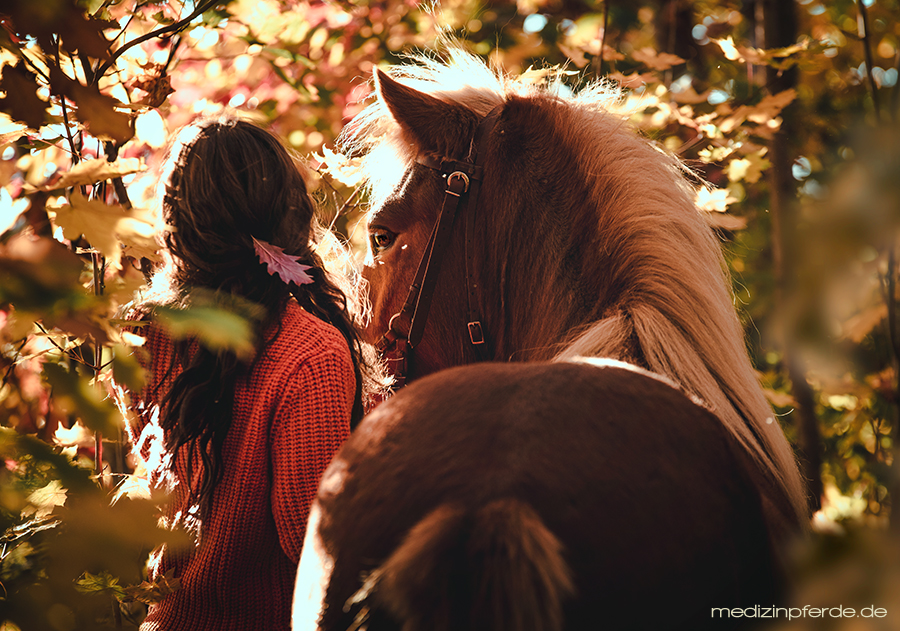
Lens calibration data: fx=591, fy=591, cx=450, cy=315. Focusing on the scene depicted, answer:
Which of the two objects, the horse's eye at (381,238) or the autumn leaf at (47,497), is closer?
the autumn leaf at (47,497)

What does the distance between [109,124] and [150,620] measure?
136 cm

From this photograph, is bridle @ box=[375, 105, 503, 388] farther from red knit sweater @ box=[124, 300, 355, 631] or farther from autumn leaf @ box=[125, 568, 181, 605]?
autumn leaf @ box=[125, 568, 181, 605]

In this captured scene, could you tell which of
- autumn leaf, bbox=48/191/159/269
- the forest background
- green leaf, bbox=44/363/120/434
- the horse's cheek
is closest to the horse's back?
the forest background

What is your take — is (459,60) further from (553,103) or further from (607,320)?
(607,320)

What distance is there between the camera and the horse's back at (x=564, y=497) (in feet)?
2.59

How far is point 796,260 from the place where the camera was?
47 centimetres

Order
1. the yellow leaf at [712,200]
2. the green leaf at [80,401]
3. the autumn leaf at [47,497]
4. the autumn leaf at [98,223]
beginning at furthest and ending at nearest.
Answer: the yellow leaf at [712,200] < the autumn leaf at [47,497] < the autumn leaf at [98,223] < the green leaf at [80,401]

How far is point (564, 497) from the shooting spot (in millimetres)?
841

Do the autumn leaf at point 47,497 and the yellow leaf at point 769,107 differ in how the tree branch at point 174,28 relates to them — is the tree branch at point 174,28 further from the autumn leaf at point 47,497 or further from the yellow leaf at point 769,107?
the yellow leaf at point 769,107

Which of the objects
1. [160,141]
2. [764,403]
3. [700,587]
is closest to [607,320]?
[764,403]

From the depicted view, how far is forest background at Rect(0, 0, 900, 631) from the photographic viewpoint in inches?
19.5

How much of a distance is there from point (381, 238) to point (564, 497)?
1.39 meters

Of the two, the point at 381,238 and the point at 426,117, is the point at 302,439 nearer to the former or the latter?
the point at 381,238

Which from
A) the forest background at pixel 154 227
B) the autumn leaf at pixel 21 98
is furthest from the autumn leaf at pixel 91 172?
the autumn leaf at pixel 21 98
